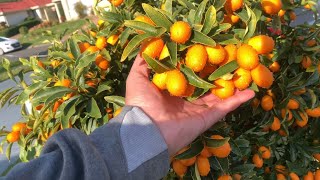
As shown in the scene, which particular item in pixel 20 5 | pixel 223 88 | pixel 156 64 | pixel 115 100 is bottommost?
pixel 20 5

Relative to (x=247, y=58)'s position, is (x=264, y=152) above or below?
below

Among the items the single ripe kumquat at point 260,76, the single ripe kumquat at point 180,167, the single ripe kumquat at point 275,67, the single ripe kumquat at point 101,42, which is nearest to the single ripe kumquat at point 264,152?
the single ripe kumquat at point 275,67

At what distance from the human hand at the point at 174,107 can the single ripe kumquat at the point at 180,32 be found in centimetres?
21

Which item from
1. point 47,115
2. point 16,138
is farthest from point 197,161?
point 16,138

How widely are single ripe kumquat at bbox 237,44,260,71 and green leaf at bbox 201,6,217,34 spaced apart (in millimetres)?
130

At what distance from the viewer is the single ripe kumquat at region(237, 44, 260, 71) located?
103cm

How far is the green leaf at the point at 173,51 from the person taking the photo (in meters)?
1.01

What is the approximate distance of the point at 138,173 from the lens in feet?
3.07

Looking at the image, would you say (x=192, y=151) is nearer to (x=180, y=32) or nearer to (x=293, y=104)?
(x=180, y=32)

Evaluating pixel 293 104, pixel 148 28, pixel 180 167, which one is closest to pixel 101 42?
pixel 148 28

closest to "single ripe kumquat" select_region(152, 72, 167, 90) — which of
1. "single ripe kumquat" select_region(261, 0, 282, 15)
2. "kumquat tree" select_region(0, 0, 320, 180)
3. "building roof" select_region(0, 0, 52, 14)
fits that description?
"kumquat tree" select_region(0, 0, 320, 180)

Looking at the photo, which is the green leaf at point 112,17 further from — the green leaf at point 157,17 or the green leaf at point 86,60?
the green leaf at point 157,17

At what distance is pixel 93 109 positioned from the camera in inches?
50.2

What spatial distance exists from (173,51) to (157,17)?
0.44ft
